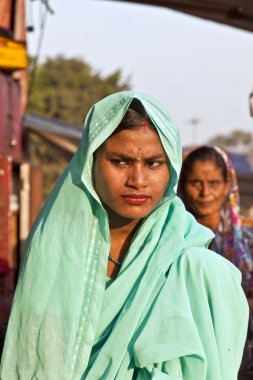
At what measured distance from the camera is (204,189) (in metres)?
6.20

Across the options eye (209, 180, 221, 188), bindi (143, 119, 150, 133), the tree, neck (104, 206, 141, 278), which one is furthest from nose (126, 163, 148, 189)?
the tree

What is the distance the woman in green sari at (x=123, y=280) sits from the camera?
10.6 ft

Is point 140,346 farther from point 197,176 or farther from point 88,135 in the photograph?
point 197,176

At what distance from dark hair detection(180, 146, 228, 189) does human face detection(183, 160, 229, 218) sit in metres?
0.03

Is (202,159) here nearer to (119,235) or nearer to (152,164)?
(119,235)

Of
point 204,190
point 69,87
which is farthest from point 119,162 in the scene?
point 69,87

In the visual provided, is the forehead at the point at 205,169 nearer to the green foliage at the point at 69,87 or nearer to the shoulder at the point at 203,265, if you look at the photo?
the shoulder at the point at 203,265

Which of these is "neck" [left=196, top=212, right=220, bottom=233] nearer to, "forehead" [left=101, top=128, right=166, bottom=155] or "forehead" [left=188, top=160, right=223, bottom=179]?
"forehead" [left=188, top=160, right=223, bottom=179]

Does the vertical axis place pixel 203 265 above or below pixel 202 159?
below

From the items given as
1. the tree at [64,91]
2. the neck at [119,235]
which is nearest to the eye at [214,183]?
the neck at [119,235]

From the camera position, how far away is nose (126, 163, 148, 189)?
3.33 m

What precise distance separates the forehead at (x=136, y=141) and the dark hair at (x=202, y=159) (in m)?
2.94

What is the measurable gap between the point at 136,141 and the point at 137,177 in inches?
5.5

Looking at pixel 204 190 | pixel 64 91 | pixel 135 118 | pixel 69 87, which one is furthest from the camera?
pixel 69 87
